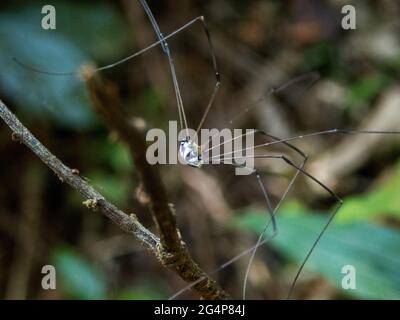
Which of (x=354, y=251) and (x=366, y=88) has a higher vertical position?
(x=366, y=88)

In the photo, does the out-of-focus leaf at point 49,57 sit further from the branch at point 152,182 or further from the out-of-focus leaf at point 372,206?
the branch at point 152,182

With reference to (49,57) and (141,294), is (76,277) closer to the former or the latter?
(141,294)

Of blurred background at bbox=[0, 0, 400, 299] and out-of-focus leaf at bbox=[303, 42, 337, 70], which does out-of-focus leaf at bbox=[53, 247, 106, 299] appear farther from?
out-of-focus leaf at bbox=[303, 42, 337, 70]

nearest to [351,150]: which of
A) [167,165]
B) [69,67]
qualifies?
[167,165]

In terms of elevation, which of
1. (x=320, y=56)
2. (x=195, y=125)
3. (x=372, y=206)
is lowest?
(x=372, y=206)

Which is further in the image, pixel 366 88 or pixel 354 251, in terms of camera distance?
pixel 366 88

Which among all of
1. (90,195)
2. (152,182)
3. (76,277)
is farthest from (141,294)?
(152,182)

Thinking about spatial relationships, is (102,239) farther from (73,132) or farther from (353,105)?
(353,105)
